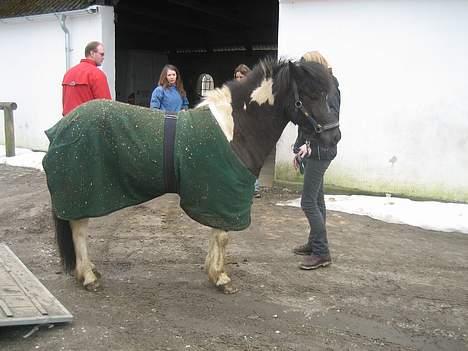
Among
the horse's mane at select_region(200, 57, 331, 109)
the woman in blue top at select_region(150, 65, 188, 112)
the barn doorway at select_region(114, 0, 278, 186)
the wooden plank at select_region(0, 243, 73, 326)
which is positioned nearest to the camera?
the wooden plank at select_region(0, 243, 73, 326)

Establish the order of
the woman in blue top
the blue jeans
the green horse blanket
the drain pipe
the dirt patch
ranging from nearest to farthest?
1. the dirt patch
2. the green horse blanket
3. the blue jeans
4. the woman in blue top
5. the drain pipe

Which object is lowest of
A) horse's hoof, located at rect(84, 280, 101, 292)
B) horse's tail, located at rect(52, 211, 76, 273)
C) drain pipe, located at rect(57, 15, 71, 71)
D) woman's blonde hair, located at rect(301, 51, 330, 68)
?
horse's hoof, located at rect(84, 280, 101, 292)

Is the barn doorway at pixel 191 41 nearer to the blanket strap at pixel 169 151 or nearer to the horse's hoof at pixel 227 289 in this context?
the blanket strap at pixel 169 151

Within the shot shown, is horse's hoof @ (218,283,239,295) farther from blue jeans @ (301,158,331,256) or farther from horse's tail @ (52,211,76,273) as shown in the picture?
horse's tail @ (52,211,76,273)

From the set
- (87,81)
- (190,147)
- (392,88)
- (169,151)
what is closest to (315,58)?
(190,147)

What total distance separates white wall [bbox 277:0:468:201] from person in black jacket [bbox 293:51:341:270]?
259 cm

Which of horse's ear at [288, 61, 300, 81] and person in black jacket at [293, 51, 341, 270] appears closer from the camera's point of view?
horse's ear at [288, 61, 300, 81]

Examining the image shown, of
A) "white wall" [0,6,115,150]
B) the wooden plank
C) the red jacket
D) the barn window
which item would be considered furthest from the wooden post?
the barn window

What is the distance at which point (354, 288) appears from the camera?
3.87 metres

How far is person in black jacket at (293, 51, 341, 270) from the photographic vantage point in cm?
372

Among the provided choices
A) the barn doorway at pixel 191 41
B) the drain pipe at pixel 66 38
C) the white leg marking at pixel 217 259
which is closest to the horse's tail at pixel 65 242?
the white leg marking at pixel 217 259

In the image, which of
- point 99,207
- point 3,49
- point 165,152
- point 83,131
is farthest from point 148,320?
point 3,49

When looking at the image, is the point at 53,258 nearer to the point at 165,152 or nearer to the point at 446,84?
the point at 165,152

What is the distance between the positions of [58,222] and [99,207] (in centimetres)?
42
